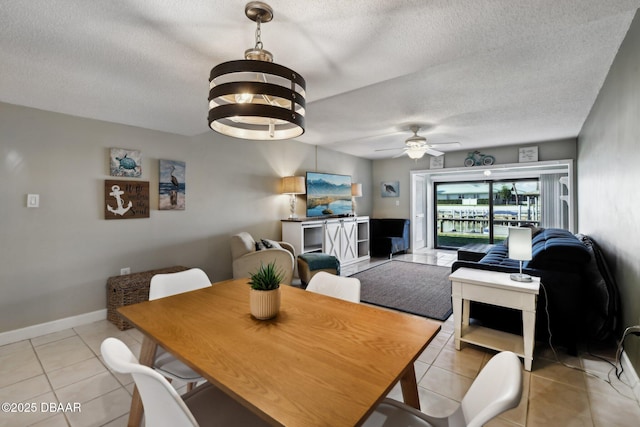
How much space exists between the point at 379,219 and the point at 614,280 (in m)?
4.94

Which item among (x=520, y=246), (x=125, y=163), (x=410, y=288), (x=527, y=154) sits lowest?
(x=410, y=288)

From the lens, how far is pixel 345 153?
657cm

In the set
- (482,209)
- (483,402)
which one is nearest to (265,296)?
(483,402)

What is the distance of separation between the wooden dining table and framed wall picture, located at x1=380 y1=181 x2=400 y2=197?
5974 millimetres

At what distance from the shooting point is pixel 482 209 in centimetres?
714

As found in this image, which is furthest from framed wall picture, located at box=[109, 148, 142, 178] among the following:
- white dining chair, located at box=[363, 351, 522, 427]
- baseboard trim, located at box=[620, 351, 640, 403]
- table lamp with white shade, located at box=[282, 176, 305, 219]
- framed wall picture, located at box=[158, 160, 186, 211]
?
baseboard trim, located at box=[620, 351, 640, 403]

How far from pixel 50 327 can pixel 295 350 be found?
3189mm

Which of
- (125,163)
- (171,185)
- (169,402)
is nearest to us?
(169,402)

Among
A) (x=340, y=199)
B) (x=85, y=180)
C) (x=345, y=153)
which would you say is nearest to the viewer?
(x=85, y=180)

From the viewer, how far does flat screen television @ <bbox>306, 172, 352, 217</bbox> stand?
5432mm

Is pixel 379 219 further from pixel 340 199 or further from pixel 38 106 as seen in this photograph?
pixel 38 106

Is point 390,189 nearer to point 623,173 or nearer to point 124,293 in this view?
point 623,173

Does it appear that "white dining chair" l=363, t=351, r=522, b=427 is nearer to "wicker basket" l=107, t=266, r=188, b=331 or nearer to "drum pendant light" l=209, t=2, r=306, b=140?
"drum pendant light" l=209, t=2, r=306, b=140

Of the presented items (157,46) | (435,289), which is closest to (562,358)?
(435,289)
